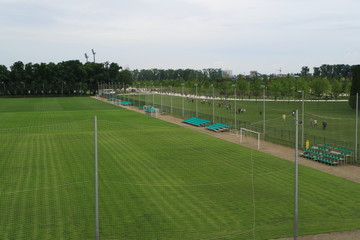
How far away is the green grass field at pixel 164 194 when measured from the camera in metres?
14.0

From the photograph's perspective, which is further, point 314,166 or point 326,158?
point 326,158

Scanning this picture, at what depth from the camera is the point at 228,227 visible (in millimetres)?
14070

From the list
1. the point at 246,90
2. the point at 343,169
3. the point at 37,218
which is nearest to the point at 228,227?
the point at 37,218

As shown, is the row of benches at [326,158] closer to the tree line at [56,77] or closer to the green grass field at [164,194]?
the green grass field at [164,194]

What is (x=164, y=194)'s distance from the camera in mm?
17844

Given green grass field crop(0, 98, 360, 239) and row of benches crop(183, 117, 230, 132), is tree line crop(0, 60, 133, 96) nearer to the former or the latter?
row of benches crop(183, 117, 230, 132)

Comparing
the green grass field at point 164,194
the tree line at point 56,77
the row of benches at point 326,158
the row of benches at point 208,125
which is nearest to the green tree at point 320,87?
the row of benches at point 208,125

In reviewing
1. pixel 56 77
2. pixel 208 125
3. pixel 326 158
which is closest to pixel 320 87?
pixel 208 125

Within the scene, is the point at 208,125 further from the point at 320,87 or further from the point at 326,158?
the point at 320,87

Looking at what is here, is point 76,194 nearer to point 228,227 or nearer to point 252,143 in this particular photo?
point 228,227

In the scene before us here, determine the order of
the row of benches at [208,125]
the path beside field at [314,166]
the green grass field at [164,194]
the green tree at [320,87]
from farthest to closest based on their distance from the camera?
the green tree at [320,87] → the row of benches at [208,125] → the green grass field at [164,194] → the path beside field at [314,166]

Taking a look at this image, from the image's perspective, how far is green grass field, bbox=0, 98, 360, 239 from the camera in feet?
46.0

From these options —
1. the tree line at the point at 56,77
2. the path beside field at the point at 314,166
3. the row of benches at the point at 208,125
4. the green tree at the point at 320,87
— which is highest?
the tree line at the point at 56,77

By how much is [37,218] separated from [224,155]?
46.7 ft
